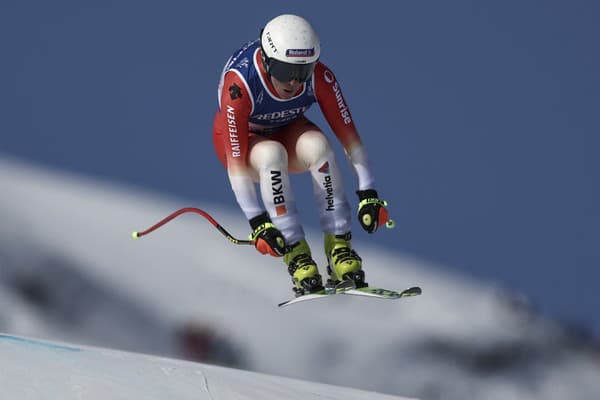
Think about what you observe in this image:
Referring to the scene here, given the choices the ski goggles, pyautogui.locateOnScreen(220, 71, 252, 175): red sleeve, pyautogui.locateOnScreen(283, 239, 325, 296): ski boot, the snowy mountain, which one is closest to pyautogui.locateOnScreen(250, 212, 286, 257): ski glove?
pyautogui.locateOnScreen(283, 239, 325, 296): ski boot

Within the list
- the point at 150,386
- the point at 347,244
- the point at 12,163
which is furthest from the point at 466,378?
the point at 150,386

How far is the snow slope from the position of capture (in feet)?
14.5

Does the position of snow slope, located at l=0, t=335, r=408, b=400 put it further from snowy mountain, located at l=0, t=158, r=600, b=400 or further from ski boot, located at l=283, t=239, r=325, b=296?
snowy mountain, located at l=0, t=158, r=600, b=400

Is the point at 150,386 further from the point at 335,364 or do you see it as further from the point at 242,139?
the point at 335,364

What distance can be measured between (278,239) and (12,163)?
4.83 meters

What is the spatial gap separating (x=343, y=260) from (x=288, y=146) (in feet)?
1.90

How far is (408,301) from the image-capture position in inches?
418

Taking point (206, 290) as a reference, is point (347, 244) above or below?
→ below

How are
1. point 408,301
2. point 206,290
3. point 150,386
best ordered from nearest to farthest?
point 150,386 < point 206,290 < point 408,301

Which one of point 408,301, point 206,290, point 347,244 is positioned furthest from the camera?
point 408,301

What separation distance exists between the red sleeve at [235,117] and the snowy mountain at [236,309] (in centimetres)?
437

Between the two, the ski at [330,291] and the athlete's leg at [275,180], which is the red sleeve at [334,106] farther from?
the ski at [330,291]

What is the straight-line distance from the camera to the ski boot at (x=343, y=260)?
5211 mm

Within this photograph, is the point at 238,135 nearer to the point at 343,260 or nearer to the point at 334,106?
the point at 334,106
